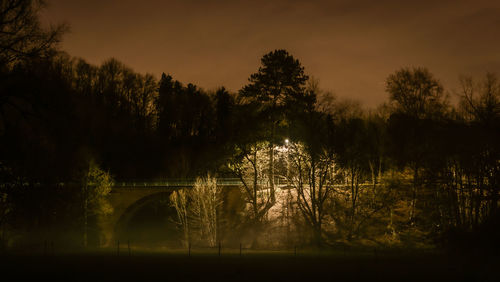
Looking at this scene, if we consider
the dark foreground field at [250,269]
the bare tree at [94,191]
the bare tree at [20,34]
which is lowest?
the dark foreground field at [250,269]

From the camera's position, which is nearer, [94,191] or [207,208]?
[207,208]

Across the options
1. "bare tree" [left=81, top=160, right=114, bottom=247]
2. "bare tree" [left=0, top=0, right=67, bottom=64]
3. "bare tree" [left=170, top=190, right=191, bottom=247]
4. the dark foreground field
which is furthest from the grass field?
"bare tree" [left=81, top=160, right=114, bottom=247]

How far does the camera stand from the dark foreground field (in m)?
17.7

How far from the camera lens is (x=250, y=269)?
20219mm

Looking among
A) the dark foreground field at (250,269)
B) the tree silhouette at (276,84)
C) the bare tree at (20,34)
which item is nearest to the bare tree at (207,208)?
the tree silhouette at (276,84)

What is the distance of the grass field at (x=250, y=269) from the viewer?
58.1 feet

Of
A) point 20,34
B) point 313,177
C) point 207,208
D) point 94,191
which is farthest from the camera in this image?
point 94,191

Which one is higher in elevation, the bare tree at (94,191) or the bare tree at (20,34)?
the bare tree at (20,34)

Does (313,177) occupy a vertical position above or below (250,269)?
above

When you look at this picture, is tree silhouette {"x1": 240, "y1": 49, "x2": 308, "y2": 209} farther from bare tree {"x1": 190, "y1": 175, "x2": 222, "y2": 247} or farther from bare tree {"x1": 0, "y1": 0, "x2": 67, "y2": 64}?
bare tree {"x1": 0, "y1": 0, "x2": 67, "y2": 64}

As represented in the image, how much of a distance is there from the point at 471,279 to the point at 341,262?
7017mm

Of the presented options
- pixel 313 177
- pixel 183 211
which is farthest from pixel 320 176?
pixel 183 211

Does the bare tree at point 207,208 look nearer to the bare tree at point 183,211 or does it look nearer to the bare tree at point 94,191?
the bare tree at point 183,211

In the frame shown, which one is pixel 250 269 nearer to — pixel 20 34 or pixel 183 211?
pixel 20 34
